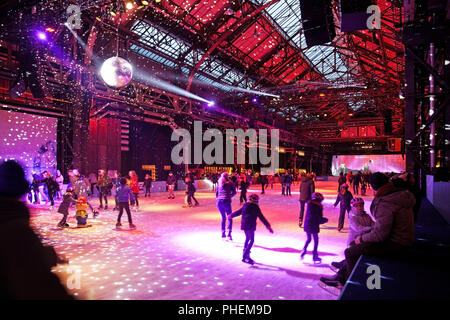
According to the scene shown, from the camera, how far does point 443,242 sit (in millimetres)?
3523

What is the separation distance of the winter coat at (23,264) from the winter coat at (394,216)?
3.16m

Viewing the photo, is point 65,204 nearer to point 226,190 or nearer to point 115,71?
point 115,71

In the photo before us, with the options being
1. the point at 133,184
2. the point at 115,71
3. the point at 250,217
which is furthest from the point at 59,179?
the point at 250,217

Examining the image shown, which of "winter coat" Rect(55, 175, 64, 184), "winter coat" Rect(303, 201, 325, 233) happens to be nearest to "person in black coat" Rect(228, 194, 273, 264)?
"winter coat" Rect(303, 201, 325, 233)

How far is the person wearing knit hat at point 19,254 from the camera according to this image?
2.23 m

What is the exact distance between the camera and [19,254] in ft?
15.0

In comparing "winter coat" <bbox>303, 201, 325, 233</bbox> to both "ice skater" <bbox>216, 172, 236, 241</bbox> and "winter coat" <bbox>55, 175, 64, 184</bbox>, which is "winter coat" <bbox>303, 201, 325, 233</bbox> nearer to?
"ice skater" <bbox>216, 172, 236, 241</bbox>

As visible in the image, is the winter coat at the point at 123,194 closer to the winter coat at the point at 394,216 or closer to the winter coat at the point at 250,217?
the winter coat at the point at 250,217

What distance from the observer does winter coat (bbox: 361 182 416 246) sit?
102 inches

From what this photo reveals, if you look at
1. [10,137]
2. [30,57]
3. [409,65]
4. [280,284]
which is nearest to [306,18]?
[409,65]

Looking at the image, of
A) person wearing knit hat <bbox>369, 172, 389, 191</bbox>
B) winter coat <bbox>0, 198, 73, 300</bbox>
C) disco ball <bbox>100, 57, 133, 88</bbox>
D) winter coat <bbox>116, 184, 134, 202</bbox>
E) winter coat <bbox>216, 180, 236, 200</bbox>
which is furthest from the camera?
winter coat <bbox>116, 184, 134, 202</bbox>

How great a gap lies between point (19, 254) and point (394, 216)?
17.8 ft

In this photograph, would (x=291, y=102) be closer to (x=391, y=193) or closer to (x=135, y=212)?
(x=135, y=212)

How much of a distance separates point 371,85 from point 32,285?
18505 millimetres
